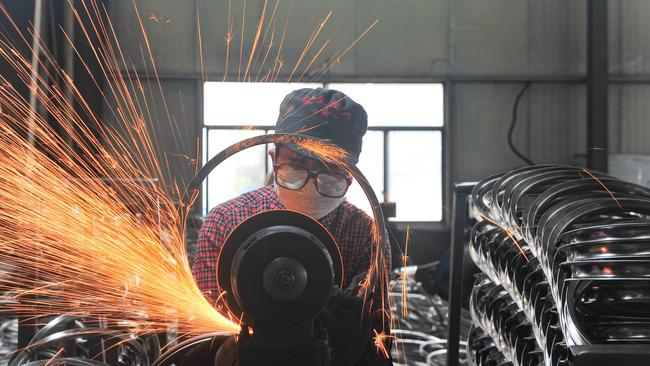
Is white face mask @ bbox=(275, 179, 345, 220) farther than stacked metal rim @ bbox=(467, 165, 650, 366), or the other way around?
white face mask @ bbox=(275, 179, 345, 220)

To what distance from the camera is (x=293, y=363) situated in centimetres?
118

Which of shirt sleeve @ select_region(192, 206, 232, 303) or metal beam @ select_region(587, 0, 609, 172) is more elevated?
metal beam @ select_region(587, 0, 609, 172)

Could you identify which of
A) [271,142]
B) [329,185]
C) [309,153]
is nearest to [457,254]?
[329,185]

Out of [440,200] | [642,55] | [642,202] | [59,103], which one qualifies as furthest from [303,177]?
[642,55]

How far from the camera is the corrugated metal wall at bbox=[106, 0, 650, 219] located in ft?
27.8

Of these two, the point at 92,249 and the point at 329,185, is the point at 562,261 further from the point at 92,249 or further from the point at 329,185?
the point at 92,249

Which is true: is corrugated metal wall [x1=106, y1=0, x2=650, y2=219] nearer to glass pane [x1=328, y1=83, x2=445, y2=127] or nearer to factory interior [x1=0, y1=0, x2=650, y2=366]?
factory interior [x1=0, y1=0, x2=650, y2=366]

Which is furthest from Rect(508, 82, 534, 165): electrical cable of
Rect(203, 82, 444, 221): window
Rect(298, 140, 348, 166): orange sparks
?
Rect(298, 140, 348, 166): orange sparks

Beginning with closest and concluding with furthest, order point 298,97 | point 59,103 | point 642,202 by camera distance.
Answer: point 642,202, point 298,97, point 59,103

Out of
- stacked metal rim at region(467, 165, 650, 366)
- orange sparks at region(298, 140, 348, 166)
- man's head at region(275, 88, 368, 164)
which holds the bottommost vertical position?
stacked metal rim at region(467, 165, 650, 366)

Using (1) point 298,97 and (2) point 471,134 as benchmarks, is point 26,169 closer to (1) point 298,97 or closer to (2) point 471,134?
(1) point 298,97

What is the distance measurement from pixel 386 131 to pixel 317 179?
6.63m

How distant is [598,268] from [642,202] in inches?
7.5

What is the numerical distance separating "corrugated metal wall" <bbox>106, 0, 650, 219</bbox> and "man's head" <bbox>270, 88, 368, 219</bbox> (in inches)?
259
